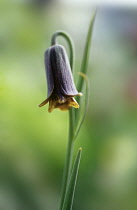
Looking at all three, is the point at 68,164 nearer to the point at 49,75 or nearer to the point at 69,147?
the point at 69,147

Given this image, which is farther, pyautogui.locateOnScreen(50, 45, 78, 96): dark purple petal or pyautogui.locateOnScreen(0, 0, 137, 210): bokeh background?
pyautogui.locateOnScreen(0, 0, 137, 210): bokeh background

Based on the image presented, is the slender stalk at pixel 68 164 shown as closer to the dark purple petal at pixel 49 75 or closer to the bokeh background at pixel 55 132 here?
the dark purple petal at pixel 49 75

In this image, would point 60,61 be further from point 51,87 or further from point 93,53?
point 93,53

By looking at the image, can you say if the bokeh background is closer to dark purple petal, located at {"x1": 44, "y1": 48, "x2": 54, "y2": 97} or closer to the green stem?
the green stem

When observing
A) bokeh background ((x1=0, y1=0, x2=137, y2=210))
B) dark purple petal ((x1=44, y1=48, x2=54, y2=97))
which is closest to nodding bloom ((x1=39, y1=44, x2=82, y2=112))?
dark purple petal ((x1=44, y1=48, x2=54, y2=97))

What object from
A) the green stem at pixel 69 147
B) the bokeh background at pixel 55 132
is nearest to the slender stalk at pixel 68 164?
the green stem at pixel 69 147

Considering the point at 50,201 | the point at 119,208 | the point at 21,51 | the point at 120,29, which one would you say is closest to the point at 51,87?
the point at 50,201

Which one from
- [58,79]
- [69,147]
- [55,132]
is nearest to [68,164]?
[69,147]
